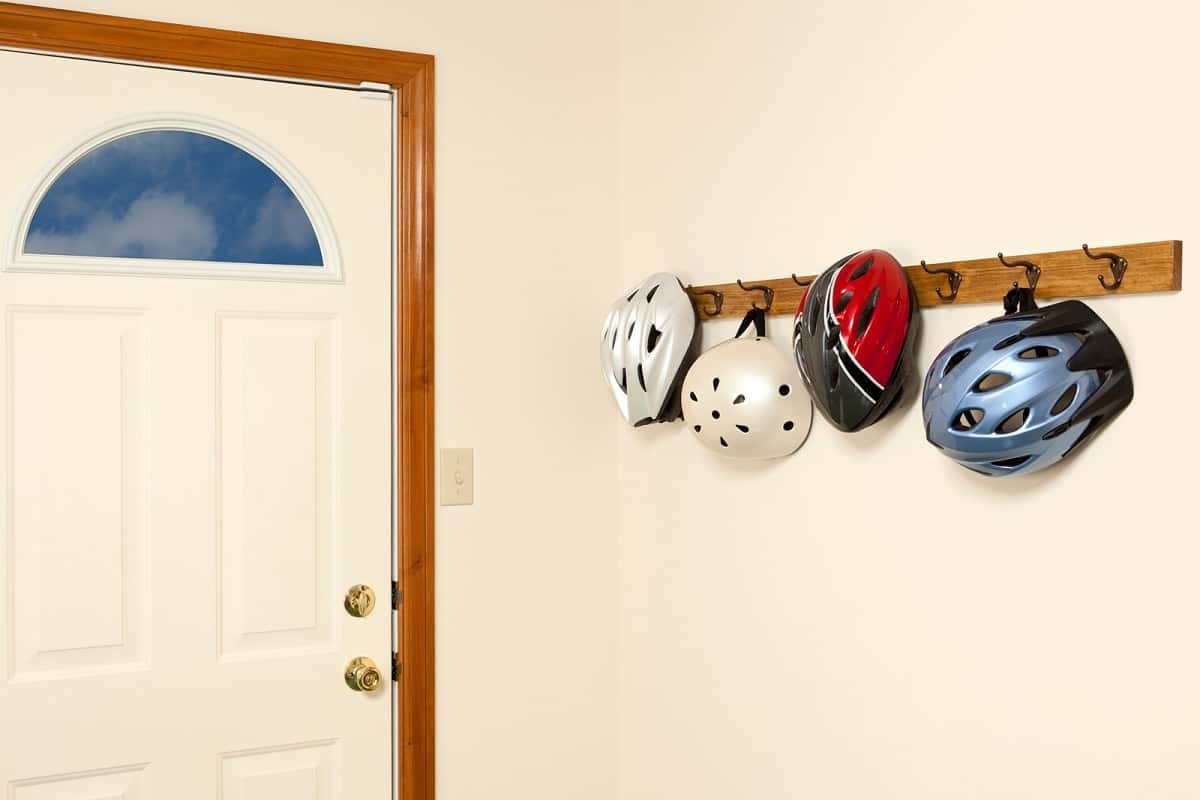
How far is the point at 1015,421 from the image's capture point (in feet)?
3.64

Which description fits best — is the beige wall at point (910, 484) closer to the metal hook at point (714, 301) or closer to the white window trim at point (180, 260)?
the metal hook at point (714, 301)

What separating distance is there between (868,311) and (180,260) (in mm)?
1184

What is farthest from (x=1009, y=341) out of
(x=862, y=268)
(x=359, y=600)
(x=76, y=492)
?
(x=76, y=492)

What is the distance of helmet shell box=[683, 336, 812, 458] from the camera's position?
158 centimetres

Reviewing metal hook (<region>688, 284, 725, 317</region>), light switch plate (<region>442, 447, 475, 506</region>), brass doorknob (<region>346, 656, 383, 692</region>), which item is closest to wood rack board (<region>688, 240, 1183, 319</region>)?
metal hook (<region>688, 284, 725, 317</region>)

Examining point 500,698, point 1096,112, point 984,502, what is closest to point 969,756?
point 984,502

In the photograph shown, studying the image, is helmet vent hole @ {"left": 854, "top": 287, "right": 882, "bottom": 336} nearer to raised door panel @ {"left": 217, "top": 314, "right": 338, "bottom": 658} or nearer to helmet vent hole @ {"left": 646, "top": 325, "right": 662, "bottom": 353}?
helmet vent hole @ {"left": 646, "top": 325, "right": 662, "bottom": 353}

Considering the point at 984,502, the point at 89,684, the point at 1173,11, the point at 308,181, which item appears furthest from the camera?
the point at 308,181

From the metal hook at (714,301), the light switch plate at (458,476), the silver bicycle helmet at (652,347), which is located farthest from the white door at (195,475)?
the metal hook at (714,301)

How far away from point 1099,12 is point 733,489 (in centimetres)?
93

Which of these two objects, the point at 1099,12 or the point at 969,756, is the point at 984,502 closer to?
the point at 969,756

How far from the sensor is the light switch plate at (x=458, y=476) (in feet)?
6.59

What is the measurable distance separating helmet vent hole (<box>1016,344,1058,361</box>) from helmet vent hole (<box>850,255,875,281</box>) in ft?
0.90

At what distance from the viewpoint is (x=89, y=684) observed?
178 centimetres
